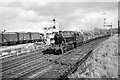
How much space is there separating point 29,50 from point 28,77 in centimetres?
1667

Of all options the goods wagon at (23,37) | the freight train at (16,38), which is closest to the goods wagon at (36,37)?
the freight train at (16,38)

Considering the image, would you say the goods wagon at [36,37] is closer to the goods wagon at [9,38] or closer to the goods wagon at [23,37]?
the goods wagon at [23,37]

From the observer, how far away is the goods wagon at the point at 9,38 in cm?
3621

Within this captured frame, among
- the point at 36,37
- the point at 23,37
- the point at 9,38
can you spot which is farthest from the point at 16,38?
the point at 36,37

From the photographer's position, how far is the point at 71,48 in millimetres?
27531

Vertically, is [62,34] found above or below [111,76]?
above

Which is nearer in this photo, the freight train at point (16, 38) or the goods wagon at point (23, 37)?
the freight train at point (16, 38)

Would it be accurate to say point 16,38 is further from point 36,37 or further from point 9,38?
point 36,37

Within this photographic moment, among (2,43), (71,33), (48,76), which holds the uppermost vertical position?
(71,33)

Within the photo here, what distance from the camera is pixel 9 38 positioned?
37438mm

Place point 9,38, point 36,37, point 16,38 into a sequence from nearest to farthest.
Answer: point 9,38 < point 16,38 < point 36,37

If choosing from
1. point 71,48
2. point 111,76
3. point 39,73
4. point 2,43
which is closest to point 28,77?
point 39,73

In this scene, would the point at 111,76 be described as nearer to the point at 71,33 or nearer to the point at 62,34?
the point at 62,34

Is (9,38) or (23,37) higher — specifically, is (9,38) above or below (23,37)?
below
